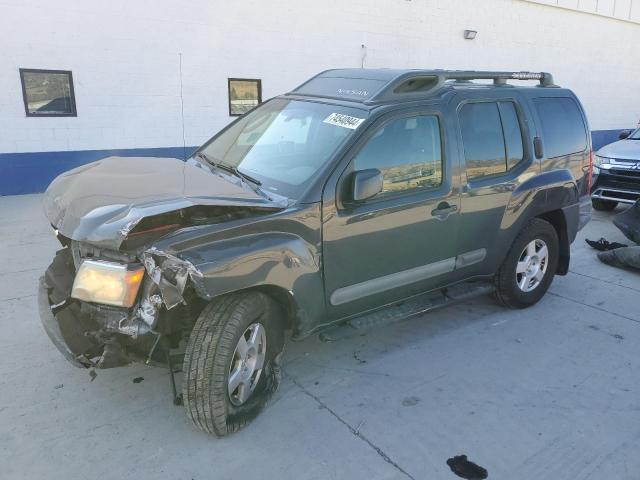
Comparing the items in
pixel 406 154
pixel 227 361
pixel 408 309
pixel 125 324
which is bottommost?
pixel 408 309

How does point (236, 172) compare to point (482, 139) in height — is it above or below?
below

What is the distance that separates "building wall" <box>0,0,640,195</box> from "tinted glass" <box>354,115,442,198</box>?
7.21 m

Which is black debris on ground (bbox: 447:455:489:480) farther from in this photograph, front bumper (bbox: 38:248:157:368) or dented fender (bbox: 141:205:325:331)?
front bumper (bbox: 38:248:157:368)

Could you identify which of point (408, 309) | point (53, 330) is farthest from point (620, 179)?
point (53, 330)

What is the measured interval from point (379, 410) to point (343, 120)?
6.23ft

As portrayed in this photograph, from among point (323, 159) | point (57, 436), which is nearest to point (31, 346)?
point (57, 436)

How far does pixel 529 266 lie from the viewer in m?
4.70

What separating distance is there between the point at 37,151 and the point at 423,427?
8.24 metres

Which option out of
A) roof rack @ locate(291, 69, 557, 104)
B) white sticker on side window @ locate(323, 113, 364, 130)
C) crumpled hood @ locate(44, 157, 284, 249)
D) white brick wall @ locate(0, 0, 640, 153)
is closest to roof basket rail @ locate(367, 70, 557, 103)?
roof rack @ locate(291, 69, 557, 104)

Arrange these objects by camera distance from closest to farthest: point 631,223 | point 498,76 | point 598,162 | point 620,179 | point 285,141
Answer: point 285,141 < point 498,76 < point 631,223 < point 620,179 < point 598,162

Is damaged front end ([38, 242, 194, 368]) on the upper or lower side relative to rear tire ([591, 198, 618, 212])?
upper

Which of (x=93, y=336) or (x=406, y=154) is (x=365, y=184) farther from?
(x=93, y=336)

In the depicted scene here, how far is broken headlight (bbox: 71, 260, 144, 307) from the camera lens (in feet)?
8.54

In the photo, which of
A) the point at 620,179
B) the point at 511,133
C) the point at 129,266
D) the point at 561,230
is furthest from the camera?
the point at 620,179
